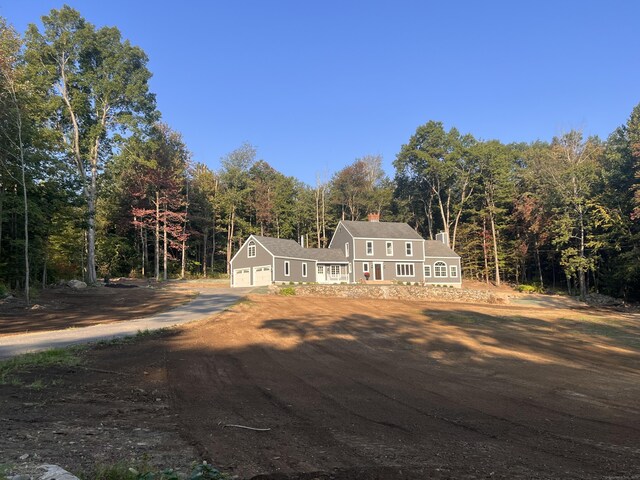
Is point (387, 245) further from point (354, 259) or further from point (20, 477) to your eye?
point (20, 477)

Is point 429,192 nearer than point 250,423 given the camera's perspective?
No

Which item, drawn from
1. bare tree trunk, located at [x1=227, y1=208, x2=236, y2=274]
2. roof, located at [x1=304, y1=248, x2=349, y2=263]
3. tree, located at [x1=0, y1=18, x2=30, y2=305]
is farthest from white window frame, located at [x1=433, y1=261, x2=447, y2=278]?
tree, located at [x1=0, y1=18, x2=30, y2=305]

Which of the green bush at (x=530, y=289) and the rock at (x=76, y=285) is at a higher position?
the rock at (x=76, y=285)

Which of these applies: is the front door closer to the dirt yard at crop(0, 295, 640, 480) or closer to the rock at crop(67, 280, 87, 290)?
the rock at crop(67, 280, 87, 290)

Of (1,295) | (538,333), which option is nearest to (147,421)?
(538,333)

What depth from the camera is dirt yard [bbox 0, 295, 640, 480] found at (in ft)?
13.6

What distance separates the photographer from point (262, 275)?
4181 centimetres

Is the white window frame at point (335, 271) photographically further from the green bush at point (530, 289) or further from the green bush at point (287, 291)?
the green bush at point (530, 289)

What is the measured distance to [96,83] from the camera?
37.2 meters

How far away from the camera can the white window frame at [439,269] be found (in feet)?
165

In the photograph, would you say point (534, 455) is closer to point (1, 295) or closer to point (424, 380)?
point (424, 380)

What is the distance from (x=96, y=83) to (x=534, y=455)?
138 ft

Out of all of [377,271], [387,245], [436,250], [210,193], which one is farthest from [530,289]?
[210,193]

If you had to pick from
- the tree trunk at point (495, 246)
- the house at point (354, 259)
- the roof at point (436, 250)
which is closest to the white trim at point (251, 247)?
the house at point (354, 259)
